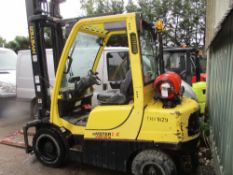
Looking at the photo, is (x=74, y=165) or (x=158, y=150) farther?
(x=74, y=165)

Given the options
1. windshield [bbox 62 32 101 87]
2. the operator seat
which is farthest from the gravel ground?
windshield [bbox 62 32 101 87]

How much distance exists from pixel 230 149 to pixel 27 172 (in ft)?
10.2

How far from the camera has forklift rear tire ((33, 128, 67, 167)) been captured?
169 inches

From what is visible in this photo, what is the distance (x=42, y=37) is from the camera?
4422 millimetres

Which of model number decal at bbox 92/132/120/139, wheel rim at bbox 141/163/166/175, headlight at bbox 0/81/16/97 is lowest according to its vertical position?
wheel rim at bbox 141/163/166/175

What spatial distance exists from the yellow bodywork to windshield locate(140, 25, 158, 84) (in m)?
0.22

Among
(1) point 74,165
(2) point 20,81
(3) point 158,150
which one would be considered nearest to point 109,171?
(1) point 74,165

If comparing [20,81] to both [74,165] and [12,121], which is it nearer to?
[12,121]

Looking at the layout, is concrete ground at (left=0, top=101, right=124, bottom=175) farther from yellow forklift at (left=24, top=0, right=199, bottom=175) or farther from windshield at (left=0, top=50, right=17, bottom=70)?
windshield at (left=0, top=50, right=17, bottom=70)

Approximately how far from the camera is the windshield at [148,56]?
3.67 metres

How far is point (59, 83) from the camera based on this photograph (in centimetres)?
404

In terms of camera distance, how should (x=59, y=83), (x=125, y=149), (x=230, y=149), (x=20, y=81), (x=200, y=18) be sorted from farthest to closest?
(x=200, y=18) → (x=20, y=81) → (x=59, y=83) → (x=125, y=149) → (x=230, y=149)

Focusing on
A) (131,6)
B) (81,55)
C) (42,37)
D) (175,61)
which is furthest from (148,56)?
(131,6)

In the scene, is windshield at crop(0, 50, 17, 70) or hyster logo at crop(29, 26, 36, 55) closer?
hyster logo at crop(29, 26, 36, 55)
